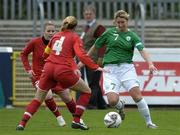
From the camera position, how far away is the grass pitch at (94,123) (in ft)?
46.9

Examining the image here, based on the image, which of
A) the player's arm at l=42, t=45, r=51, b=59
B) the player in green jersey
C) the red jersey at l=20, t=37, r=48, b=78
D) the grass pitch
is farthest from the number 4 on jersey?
the red jersey at l=20, t=37, r=48, b=78

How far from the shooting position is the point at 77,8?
2669cm

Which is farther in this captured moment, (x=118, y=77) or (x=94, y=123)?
(x=94, y=123)

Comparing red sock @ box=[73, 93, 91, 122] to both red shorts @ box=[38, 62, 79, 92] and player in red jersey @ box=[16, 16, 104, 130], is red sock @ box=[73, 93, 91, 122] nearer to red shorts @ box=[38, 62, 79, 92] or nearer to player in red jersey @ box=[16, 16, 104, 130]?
player in red jersey @ box=[16, 16, 104, 130]

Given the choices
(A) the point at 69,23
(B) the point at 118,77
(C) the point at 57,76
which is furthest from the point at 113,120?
(A) the point at 69,23

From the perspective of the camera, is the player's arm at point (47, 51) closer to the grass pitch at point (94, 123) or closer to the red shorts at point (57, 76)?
the red shorts at point (57, 76)

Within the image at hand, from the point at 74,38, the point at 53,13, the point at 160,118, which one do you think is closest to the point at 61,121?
the point at 74,38

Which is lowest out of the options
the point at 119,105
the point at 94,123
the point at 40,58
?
the point at 94,123

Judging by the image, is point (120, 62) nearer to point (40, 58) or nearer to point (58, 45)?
point (58, 45)

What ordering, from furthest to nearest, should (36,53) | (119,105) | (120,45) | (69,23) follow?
(36,53) → (119,105) → (120,45) → (69,23)

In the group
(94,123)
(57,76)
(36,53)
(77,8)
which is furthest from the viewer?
(77,8)

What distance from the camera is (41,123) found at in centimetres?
1689

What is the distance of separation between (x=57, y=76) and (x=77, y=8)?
485 inches

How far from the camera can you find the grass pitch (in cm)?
1430
